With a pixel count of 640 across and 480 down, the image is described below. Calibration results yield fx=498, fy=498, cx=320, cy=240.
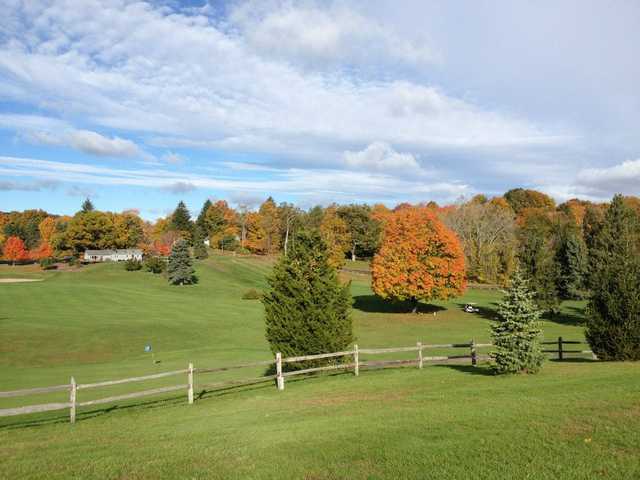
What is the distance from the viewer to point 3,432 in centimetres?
1234

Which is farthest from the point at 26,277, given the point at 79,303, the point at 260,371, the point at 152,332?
the point at 260,371

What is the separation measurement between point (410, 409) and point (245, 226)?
412ft

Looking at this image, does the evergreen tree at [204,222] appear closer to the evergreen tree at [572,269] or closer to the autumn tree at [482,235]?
the autumn tree at [482,235]

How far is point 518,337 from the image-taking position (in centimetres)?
1552

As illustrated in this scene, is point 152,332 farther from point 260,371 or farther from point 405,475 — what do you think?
point 405,475

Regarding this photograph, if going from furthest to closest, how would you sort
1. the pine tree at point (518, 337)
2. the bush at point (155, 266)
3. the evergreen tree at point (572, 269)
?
the bush at point (155, 266) < the evergreen tree at point (572, 269) < the pine tree at point (518, 337)

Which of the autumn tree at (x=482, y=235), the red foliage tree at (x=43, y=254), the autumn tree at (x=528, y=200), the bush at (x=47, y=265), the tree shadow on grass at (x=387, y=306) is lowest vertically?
the tree shadow on grass at (x=387, y=306)

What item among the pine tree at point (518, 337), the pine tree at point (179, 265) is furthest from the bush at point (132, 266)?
the pine tree at point (518, 337)

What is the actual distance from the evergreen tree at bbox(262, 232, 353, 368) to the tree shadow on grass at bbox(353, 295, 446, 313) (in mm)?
35224

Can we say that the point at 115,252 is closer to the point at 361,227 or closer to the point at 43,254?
the point at 43,254

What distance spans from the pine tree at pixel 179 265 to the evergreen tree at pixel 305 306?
2257 inches

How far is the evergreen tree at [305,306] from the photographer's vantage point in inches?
756

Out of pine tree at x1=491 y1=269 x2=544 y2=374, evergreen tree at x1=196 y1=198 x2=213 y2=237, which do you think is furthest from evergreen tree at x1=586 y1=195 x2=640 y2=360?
evergreen tree at x1=196 y1=198 x2=213 y2=237

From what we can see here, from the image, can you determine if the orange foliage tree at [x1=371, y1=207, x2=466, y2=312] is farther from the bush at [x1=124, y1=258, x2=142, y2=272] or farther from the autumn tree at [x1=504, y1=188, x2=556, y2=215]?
the autumn tree at [x1=504, y1=188, x2=556, y2=215]
